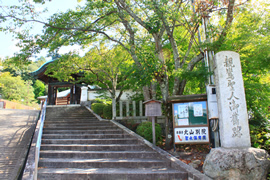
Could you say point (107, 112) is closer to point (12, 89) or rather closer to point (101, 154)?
point (101, 154)

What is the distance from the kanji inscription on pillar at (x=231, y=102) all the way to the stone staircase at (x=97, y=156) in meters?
1.66

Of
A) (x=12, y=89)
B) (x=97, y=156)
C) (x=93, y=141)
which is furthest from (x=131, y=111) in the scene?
(x=12, y=89)

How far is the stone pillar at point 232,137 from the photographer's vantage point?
464 cm

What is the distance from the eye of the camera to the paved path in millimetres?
6307

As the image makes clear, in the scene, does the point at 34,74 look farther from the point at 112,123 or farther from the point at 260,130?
the point at 260,130

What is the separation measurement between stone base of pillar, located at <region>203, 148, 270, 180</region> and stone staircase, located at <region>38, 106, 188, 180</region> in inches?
39.7

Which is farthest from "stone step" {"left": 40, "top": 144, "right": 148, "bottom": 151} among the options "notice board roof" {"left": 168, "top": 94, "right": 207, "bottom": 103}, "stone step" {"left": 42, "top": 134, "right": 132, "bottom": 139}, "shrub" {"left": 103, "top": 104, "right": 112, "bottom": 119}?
"shrub" {"left": 103, "top": 104, "right": 112, "bottom": 119}

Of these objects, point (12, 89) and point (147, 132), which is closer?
point (147, 132)

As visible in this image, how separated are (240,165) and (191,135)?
A: 244 cm

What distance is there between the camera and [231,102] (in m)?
5.33

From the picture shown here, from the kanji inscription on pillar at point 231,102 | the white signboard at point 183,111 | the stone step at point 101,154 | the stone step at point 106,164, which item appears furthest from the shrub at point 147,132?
the kanji inscription on pillar at point 231,102

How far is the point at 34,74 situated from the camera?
1912 centimetres

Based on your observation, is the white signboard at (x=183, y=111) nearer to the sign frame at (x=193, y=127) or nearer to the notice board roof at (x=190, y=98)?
the sign frame at (x=193, y=127)

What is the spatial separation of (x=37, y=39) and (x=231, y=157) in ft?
30.9
